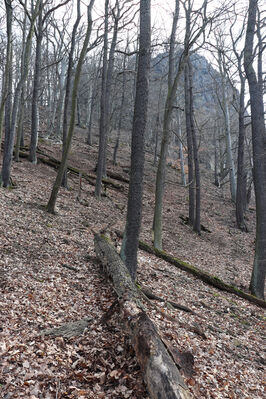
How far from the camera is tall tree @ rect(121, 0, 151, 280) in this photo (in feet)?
19.7

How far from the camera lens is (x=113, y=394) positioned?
331 cm

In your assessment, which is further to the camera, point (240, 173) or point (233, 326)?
point (240, 173)

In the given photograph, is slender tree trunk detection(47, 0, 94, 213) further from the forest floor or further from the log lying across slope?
the log lying across slope

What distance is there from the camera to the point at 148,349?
11.6 feet

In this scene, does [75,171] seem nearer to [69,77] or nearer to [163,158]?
[69,77]

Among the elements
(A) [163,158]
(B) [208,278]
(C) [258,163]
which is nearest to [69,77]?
(A) [163,158]

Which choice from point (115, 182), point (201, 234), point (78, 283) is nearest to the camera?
point (78, 283)

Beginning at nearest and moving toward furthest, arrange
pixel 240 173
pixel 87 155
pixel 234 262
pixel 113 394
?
pixel 113 394 → pixel 234 262 → pixel 240 173 → pixel 87 155

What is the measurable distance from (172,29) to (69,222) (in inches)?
317

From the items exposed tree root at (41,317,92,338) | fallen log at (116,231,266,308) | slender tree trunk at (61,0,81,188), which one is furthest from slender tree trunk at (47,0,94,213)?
exposed tree root at (41,317,92,338)

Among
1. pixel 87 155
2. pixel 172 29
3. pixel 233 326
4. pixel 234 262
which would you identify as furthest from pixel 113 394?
pixel 87 155

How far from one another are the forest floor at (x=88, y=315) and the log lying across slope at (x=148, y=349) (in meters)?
0.27

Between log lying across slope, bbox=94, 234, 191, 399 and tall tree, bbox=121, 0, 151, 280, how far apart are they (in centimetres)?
76

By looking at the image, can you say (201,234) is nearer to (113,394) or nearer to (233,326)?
(233,326)
